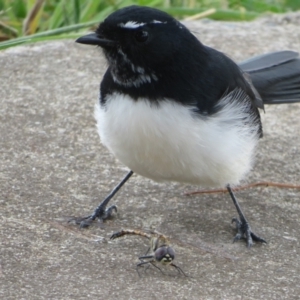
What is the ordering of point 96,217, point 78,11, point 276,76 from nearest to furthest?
point 96,217, point 276,76, point 78,11

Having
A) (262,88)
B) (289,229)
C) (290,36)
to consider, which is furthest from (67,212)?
(290,36)

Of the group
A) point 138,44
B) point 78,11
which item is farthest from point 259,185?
point 78,11

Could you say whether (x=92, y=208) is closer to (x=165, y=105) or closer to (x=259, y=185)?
(x=165, y=105)

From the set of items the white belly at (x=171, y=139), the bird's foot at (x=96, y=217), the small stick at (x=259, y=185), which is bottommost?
the small stick at (x=259, y=185)

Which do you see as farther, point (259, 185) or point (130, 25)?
point (259, 185)

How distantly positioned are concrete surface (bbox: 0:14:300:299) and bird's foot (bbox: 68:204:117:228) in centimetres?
5

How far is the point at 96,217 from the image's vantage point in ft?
14.5

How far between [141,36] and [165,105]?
37 centimetres

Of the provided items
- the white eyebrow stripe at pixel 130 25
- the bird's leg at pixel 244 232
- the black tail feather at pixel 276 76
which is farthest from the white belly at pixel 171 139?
the black tail feather at pixel 276 76

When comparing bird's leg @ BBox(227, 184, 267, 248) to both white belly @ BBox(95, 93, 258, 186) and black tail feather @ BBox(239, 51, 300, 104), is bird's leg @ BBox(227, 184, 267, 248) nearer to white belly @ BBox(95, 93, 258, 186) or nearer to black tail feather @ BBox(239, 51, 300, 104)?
white belly @ BBox(95, 93, 258, 186)

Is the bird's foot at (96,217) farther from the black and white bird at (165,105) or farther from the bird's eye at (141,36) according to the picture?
the bird's eye at (141,36)

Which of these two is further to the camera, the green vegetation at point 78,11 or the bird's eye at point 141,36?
the green vegetation at point 78,11

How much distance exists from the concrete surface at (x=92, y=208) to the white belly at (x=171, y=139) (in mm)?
346

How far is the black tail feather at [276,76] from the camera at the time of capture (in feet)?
17.4
